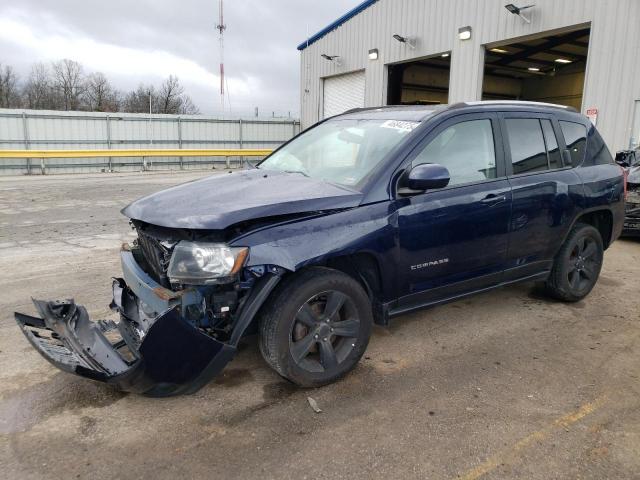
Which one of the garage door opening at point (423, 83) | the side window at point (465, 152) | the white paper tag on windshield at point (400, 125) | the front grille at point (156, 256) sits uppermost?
the garage door opening at point (423, 83)

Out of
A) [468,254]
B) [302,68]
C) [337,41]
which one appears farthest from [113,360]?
[302,68]

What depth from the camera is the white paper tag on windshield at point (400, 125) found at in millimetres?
3723

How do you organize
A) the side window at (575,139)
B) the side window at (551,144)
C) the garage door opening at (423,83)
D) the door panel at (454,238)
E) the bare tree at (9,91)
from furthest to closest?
the bare tree at (9,91), the garage door opening at (423,83), the side window at (575,139), the side window at (551,144), the door panel at (454,238)

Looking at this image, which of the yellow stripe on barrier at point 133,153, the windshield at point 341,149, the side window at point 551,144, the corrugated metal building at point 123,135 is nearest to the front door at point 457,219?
the windshield at point 341,149

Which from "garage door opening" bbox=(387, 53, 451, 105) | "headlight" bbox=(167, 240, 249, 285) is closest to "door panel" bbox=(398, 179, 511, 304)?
"headlight" bbox=(167, 240, 249, 285)

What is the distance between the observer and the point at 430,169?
10.9ft

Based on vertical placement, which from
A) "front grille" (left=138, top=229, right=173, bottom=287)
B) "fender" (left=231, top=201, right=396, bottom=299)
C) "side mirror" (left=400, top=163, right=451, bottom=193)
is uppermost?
"side mirror" (left=400, top=163, right=451, bottom=193)

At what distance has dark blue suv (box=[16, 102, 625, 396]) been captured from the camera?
283 centimetres

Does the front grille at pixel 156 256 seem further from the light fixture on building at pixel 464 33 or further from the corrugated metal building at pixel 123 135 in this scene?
the corrugated metal building at pixel 123 135

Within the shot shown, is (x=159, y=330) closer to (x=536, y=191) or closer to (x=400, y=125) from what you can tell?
(x=400, y=125)

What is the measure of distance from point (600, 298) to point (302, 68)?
62.3 ft

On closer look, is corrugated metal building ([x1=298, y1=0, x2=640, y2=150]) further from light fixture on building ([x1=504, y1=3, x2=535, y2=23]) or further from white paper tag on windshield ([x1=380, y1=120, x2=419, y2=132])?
white paper tag on windshield ([x1=380, y1=120, x2=419, y2=132])

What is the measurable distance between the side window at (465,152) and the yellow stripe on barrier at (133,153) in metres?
18.7

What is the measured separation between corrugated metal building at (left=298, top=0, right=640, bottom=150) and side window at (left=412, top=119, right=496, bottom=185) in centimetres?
859
